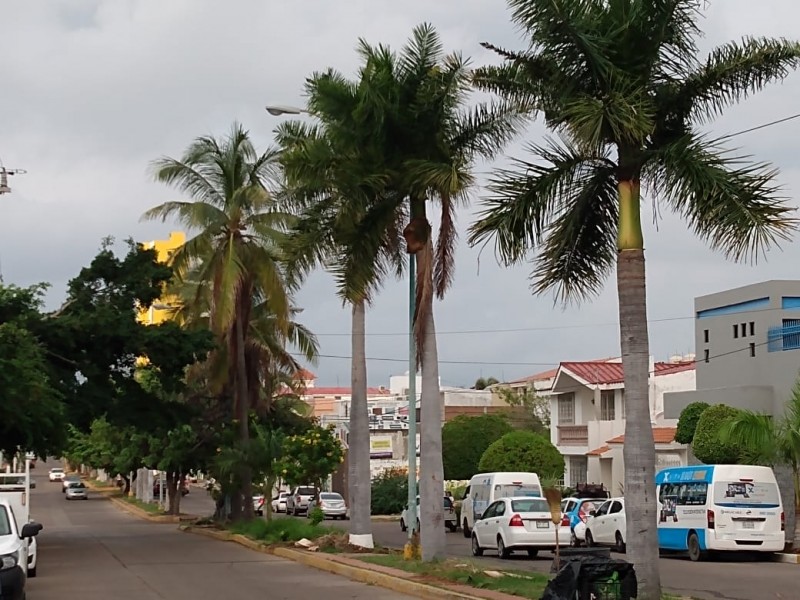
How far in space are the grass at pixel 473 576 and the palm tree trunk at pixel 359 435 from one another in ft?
12.5

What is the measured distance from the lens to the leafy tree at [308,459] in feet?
116

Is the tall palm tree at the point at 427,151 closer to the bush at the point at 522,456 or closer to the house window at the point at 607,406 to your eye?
the bush at the point at 522,456

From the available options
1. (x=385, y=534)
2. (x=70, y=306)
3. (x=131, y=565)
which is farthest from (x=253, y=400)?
(x=131, y=565)

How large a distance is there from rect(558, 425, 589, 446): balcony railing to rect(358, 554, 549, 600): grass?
36.0m

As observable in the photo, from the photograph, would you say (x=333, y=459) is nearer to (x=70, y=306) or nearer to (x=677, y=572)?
(x=70, y=306)

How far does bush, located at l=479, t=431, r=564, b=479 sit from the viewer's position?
2088 inches

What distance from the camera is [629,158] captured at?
51.3 ft

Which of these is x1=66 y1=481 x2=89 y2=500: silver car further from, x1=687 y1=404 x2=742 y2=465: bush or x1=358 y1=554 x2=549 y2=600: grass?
x1=358 y1=554 x2=549 y2=600: grass

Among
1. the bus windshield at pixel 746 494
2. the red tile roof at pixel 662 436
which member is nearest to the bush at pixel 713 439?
the bus windshield at pixel 746 494

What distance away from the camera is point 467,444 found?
210 ft

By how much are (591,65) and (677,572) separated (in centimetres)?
1359

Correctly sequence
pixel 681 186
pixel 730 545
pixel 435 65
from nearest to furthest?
pixel 681 186
pixel 435 65
pixel 730 545

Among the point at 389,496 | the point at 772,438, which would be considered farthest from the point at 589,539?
the point at 389,496

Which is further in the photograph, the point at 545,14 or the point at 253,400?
the point at 253,400
